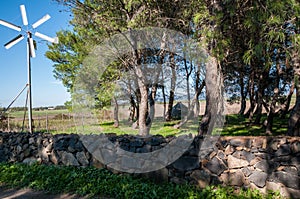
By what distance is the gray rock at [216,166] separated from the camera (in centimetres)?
306

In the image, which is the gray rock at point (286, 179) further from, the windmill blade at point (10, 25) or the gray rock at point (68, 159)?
the windmill blade at point (10, 25)

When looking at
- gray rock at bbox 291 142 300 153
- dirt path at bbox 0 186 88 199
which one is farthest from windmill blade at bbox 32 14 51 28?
gray rock at bbox 291 142 300 153

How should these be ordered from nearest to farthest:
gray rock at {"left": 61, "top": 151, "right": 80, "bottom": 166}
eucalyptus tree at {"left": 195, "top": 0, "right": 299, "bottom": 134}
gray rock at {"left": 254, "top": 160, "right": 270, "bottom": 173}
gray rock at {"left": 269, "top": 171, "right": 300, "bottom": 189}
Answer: gray rock at {"left": 269, "top": 171, "right": 300, "bottom": 189} → gray rock at {"left": 254, "top": 160, "right": 270, "bottom": 173} → eucalyptus tree at {"left": 195, "top": 0, "right": 299, "bottom": 134} → gray rock at {"left": 61, "top": 151, "right": 80, "bottom": 166}

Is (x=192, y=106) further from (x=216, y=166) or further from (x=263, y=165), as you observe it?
(x=263, y=165)

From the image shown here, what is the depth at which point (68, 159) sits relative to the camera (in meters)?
4.18

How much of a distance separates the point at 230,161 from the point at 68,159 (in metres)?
2.77

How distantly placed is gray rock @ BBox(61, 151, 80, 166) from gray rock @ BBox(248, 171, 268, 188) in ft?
9.25

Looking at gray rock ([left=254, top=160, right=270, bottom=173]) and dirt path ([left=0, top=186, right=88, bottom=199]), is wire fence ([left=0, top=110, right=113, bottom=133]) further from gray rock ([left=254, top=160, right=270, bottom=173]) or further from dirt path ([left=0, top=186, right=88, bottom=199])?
gray rock ([left=254, top=160, right=270, bottom=173])

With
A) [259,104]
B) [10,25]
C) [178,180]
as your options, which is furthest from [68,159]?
[259,104]

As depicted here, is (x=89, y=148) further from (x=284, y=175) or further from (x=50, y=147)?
(x=284, y=175)

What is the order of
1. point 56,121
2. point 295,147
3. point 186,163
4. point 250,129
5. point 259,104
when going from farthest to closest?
point 56,121
point 259,104
point 250,129
point 186,163
point 295,147

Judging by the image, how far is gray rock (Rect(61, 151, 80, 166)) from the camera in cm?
412

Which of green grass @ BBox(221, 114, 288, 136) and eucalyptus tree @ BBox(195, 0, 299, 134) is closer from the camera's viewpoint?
eucalyptus tree @ BBox(195, 0, 299, 134)

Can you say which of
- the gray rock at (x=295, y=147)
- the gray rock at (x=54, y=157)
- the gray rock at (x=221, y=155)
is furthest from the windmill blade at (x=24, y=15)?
the gray rock at (x=295, y=147)
